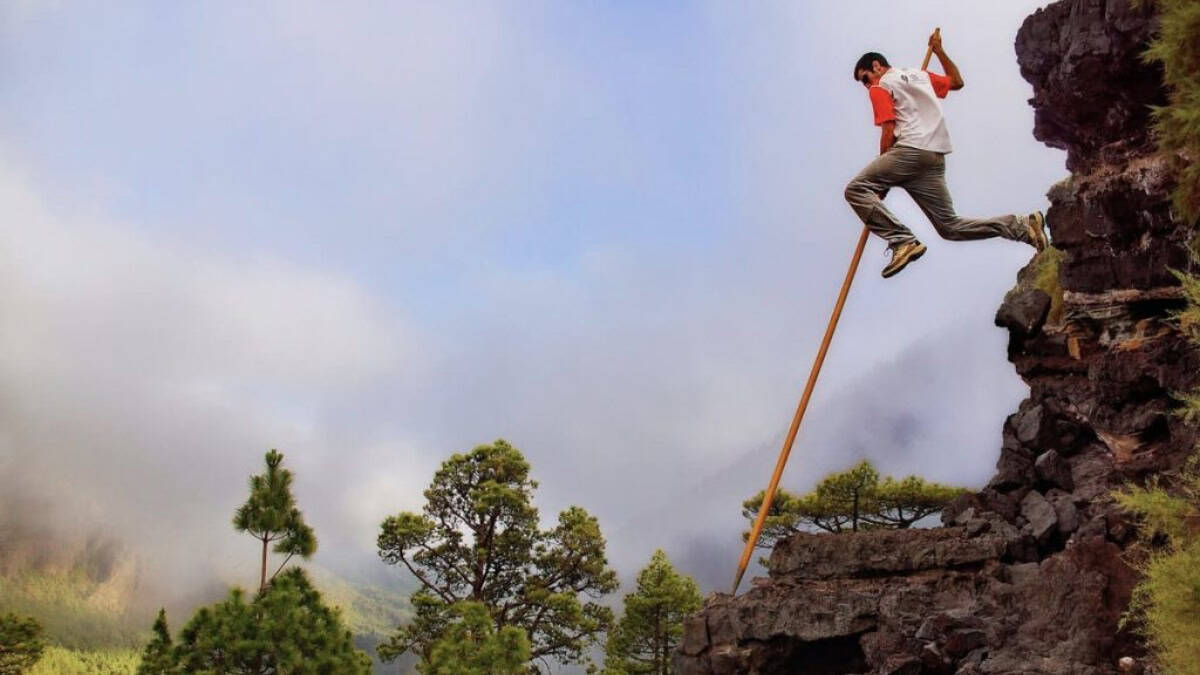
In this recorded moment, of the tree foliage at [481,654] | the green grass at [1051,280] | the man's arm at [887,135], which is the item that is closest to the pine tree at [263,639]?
the tree foliage at [481,654]

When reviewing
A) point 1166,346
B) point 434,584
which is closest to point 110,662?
point 434,584

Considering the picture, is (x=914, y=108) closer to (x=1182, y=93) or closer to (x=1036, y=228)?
(x=1036, y=228)

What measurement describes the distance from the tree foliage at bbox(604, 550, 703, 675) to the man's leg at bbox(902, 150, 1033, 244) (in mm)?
21693

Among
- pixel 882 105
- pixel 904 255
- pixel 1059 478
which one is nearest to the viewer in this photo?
pixel 904 255

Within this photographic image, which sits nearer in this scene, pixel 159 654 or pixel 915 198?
pixel 915 198

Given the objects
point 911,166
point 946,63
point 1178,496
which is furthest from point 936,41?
point 1178,496

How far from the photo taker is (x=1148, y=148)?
38.9ft

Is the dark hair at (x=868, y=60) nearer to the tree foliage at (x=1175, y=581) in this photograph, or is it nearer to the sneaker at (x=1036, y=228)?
the sneaker at (x=1036, y=228)

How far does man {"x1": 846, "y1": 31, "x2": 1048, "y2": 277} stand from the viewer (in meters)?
11.0

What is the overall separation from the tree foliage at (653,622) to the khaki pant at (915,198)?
21743 millimetres

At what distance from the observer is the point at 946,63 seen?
1152 cm

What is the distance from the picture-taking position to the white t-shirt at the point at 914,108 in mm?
11023

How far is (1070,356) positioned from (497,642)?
1191 cm

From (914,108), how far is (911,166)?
66 cm
